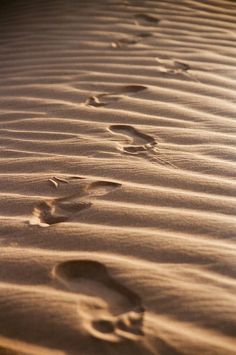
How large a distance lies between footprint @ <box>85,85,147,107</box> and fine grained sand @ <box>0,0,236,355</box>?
0.01 metres

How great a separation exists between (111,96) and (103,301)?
1.86 metres

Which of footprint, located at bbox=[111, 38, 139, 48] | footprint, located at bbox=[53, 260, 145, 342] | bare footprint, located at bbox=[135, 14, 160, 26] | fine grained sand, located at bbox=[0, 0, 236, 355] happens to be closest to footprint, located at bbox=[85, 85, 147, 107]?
fine grained sand, located at bbox=[0, 0, 236, 355]

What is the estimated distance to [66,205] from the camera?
2303 mm

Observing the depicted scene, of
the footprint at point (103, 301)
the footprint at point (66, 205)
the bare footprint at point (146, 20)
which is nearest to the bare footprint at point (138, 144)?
the footprint at point (66, 205)

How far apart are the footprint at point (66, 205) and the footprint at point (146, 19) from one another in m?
2.73

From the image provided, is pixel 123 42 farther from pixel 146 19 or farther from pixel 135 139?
pixel 135 139

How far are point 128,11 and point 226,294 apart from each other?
12.5 ft

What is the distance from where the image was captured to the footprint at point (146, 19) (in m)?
4.88

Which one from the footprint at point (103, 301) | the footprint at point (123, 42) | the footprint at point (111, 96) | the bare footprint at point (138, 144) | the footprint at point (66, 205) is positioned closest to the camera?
the footprint at point (103, 301)

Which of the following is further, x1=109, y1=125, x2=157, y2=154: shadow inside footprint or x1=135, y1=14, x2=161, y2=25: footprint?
x1=135, y1=14, x2=161, y2=25: footprint

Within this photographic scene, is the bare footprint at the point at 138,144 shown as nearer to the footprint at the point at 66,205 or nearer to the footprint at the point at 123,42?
the footprint at the point at 66,205

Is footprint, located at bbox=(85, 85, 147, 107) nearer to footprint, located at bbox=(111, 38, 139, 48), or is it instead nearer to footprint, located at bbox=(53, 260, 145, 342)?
footprint, located at bbox=(111, 38, 139, 48)

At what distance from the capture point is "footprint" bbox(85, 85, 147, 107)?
3.35m

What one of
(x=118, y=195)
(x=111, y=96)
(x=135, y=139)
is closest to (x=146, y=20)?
(x=111, y=96)
